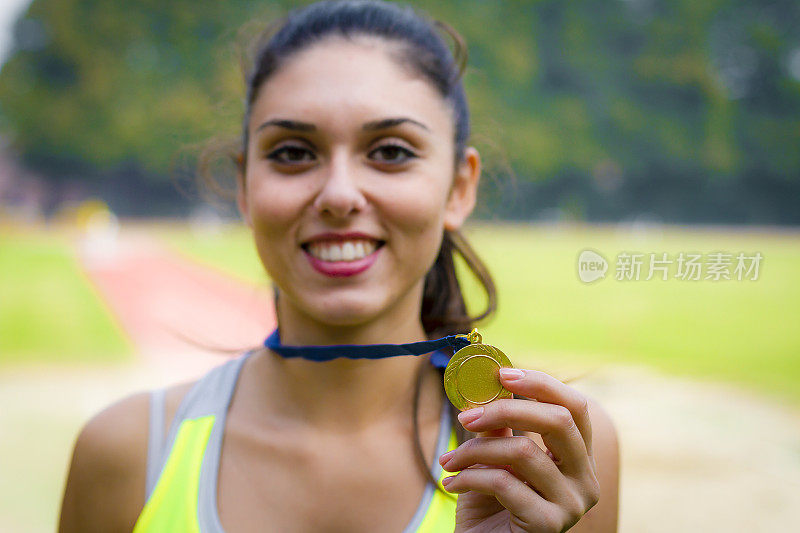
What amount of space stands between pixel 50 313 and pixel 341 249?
13645 millimetres

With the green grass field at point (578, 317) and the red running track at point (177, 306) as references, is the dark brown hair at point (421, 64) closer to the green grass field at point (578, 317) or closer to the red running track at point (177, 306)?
the green grass field at point (578, 317)

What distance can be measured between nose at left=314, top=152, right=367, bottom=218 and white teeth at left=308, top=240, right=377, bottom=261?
7cm

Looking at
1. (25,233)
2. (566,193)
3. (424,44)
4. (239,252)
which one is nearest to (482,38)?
(566,193)

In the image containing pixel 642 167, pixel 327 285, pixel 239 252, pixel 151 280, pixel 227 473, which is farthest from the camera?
pixel 642 167

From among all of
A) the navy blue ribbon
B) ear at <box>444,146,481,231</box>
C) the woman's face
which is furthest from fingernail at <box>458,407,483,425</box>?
ear at <box>444,146,481,231</box>

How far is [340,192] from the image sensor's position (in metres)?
1.45

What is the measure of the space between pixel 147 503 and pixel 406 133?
1.00 metres

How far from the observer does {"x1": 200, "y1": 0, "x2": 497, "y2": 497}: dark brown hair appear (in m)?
1.68

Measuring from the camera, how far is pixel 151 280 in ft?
51.2

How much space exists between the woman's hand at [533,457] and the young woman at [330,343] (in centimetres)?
25

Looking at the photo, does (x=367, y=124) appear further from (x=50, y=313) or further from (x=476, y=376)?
(x=50, y=313)

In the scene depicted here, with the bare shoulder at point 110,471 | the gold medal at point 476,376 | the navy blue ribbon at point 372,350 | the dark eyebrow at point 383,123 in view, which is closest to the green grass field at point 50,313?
the bare shoulder at point 110,471

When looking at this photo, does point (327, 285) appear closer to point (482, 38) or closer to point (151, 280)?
point (151, 280)

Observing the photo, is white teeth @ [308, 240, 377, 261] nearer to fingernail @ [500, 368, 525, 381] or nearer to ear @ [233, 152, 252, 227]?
ear @ [233, 152, 252, 227]
